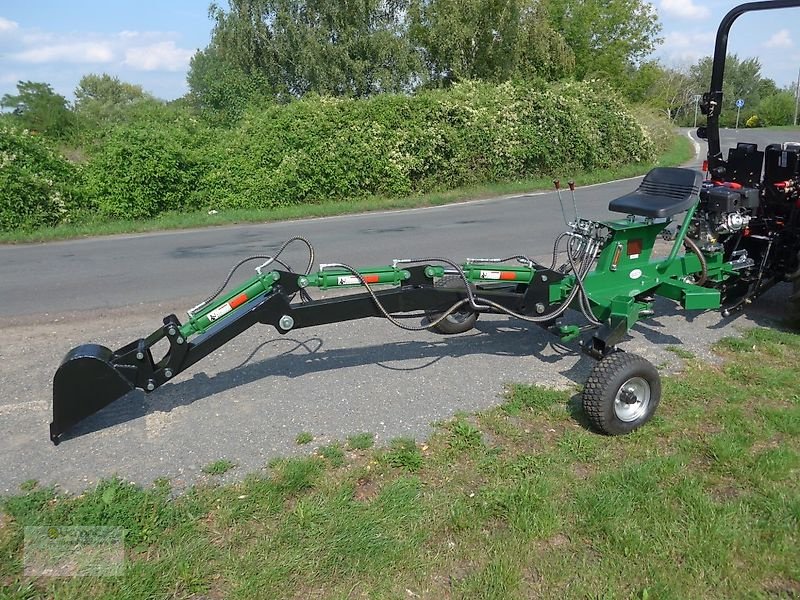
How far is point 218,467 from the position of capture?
3.76m

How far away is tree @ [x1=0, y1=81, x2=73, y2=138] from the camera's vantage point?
62.6 feet

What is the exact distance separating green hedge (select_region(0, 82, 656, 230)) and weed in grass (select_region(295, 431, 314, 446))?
11.5 metres

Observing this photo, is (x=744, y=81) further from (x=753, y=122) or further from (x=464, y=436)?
(x=464, y=436)

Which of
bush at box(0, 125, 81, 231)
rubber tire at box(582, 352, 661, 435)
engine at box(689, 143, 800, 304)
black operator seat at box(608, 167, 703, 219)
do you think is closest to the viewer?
rubber tire at box(582, 352, 661, 435)

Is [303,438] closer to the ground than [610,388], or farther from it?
closer to the ground

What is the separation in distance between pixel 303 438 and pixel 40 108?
19302 millimetres

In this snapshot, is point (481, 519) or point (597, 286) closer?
point (481, 519)

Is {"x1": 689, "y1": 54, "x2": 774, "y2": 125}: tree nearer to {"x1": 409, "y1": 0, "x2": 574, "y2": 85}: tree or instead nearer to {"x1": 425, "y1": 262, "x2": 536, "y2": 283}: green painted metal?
{"x1": 409, "y1": 0, "x2": 574, "y2": 85}: tree

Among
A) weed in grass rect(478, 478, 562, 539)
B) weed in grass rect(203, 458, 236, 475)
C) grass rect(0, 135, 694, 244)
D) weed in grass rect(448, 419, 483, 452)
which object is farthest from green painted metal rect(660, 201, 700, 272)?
grass rect(0, 135, 694, 244)

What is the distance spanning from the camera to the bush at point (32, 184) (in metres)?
13.0

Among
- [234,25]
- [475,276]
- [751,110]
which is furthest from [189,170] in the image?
[751,110]

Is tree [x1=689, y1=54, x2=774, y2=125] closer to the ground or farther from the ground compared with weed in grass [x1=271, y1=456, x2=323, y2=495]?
farther from the ground

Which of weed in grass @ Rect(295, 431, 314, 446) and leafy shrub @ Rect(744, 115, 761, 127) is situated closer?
weed in grass @ Rect(295, 431, 314, 446)

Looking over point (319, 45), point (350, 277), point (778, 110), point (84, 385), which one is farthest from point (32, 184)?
point (778, 110)
